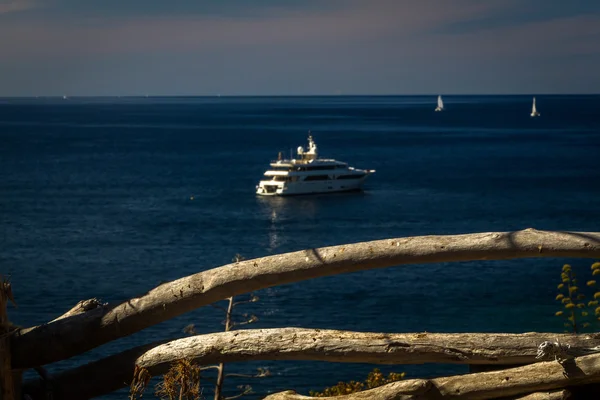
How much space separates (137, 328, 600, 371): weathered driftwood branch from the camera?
6.43 meters

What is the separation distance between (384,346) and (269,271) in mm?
995

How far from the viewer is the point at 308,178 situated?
281 ft

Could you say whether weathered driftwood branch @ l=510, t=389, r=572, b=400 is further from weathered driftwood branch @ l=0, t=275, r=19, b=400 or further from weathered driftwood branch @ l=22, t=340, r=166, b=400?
weathered driftwood branch @ l=0, t=275, r=19, b=400

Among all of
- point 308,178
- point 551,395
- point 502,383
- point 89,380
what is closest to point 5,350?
point 89,380

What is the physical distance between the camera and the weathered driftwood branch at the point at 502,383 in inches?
243

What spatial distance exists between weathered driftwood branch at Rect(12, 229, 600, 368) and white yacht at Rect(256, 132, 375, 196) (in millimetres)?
76329

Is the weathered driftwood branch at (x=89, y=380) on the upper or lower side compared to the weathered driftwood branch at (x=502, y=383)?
lower

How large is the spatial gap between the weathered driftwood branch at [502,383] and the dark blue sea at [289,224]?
1976 cm

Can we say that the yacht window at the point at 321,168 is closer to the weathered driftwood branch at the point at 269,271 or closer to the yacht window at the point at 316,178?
the yacht window at the point at 316,178

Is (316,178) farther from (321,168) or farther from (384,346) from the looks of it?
(384,346)

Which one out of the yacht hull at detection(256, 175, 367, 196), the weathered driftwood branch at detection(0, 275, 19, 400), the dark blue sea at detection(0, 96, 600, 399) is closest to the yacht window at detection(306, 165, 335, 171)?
the yacht hull at detection(256, 175, 367, 196)

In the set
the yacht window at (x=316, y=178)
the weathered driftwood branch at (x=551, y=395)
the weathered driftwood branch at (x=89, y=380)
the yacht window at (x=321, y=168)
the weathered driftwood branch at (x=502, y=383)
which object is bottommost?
the yacht window at (x=316, y=178)

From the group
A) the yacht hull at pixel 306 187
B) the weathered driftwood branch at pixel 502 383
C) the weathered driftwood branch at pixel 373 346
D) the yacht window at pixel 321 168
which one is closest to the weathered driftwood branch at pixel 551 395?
the weathered driftwood branch at pixel 502 383

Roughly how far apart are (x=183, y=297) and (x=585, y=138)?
16315 cm
